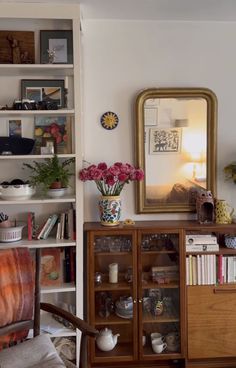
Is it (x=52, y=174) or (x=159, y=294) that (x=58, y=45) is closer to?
(x=52, y=174)

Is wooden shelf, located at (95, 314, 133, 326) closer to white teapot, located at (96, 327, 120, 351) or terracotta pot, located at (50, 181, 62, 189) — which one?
white teapot, located at (96, 327, 120, 351)

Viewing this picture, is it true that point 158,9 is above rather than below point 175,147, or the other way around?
above

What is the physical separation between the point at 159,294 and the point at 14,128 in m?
1.57

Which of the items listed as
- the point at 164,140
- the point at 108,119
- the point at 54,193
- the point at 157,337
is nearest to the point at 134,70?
the point at 108,119

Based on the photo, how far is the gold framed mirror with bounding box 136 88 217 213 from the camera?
2.47m

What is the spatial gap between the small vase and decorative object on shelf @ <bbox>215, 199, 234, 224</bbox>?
0.71 m

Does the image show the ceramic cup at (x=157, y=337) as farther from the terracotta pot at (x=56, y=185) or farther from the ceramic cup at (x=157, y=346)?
the terracotta pot at (x=56, y=185)

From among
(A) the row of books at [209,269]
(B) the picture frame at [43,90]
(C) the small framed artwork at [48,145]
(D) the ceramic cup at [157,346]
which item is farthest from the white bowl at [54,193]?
(D) the ceramic cup at [157,346]

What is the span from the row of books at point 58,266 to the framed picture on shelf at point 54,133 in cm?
70

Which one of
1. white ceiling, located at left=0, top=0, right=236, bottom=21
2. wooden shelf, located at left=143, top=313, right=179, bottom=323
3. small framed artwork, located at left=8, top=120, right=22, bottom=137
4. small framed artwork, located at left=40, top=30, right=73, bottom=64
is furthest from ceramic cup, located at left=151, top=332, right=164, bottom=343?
white ceiling, located at left=0, top=0, right=236, bottom=21

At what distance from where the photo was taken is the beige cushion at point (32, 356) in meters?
1.56

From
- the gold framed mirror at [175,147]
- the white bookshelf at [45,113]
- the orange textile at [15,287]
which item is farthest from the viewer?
the gold framed mirror at [175,147]

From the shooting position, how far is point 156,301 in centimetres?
236

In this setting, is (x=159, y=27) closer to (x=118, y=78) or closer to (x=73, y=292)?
(x=118, y=78)
